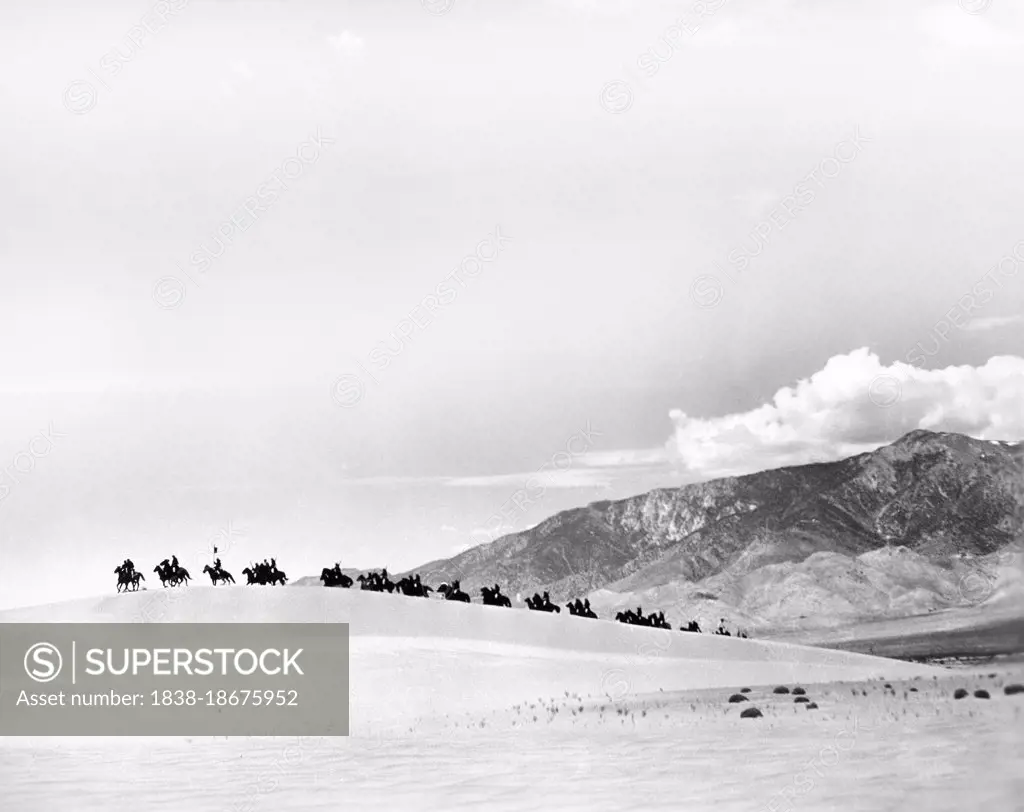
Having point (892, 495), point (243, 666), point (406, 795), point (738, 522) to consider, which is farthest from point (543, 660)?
point (892, 495)

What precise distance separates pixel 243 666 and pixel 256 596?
27.7 ft

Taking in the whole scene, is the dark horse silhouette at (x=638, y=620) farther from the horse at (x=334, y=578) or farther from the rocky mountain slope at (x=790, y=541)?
the rocky mountain slope at (x=790, y=541)

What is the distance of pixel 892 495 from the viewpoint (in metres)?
186

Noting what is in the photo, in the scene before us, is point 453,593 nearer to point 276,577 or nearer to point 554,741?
point 276,577

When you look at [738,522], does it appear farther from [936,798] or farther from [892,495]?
[936,798]

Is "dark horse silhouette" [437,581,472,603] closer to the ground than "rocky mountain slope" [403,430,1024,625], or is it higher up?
closer to the ground

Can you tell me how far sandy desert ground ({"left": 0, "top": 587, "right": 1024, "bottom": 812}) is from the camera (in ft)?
48.1

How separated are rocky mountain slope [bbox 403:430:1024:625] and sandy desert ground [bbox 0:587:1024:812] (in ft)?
325

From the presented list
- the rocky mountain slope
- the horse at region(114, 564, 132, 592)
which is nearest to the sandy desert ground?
the horse at region(114, 564, 132, 592)

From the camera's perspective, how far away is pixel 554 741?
20.2 m

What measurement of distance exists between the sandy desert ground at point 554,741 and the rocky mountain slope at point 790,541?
99.2 metres

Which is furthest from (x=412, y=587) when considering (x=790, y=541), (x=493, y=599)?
(x=790, y=541)

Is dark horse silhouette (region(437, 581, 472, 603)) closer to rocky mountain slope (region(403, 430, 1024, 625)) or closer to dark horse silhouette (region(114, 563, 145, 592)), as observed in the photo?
dark horse silhouette (region(114, 563, 145, 592))

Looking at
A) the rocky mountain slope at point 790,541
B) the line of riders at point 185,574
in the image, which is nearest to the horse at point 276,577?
the line of riders at point 185,574
